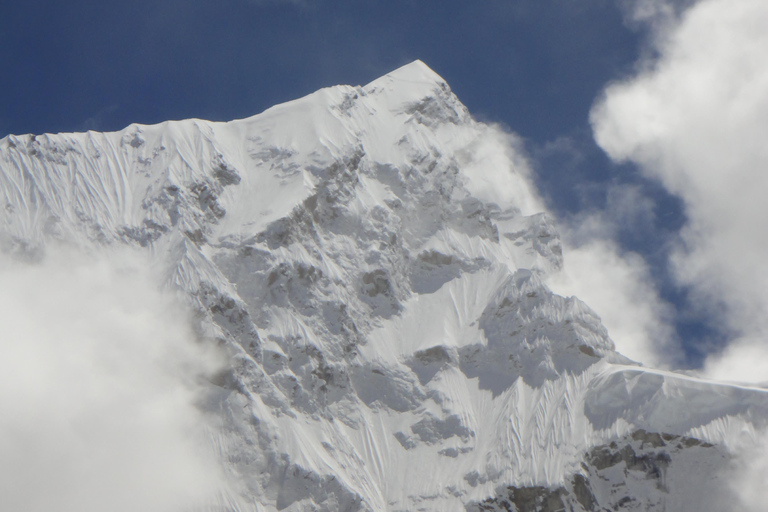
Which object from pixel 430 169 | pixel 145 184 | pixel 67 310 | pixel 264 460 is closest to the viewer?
pixel 264 460

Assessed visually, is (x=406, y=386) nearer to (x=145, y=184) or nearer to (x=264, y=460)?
(x=264, y=460)

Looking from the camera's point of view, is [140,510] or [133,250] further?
[133,250]

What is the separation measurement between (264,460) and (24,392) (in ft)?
114

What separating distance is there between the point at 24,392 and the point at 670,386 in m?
89.0

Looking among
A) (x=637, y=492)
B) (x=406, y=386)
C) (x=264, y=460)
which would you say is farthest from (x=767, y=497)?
(x=264, y=460)

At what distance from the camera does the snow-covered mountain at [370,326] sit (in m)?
137

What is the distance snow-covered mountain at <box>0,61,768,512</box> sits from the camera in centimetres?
13675

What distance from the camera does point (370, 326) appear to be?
163 meters

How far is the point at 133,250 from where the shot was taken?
15762 cm

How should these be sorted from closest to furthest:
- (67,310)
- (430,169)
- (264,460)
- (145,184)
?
(264,460), (67,310), (145,184), (430,169)

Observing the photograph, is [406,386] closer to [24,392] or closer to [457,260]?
[457,260]

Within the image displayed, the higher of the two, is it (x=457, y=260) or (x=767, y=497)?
(x=457, y=260)

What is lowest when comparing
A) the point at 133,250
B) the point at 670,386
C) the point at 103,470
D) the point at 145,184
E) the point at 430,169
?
the point at 103,470

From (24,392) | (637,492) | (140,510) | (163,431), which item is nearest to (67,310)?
(24,392)
